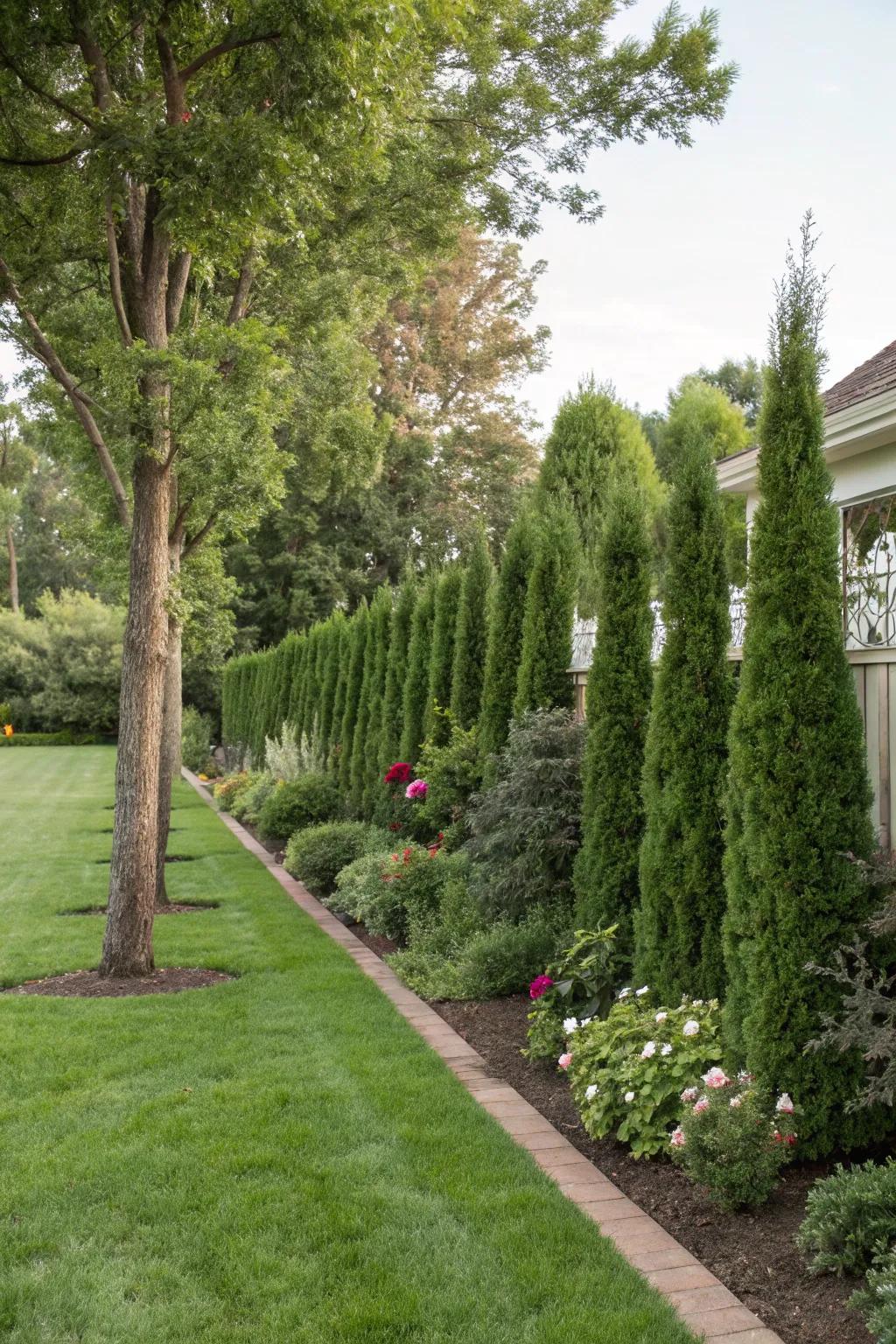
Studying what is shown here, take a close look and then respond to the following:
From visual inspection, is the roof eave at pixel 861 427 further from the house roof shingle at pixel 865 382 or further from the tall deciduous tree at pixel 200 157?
the tall deciduous tree at pixel 200 157

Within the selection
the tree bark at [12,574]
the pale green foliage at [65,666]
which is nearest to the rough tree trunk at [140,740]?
the pale green foliage at [65,666]

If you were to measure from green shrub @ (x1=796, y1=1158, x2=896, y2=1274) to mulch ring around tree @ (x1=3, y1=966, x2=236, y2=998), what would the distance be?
4.39 metres

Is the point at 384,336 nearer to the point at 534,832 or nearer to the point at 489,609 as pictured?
the point at 489,609

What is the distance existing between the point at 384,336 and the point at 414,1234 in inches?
1155

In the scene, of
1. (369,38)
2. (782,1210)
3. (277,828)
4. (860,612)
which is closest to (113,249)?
(369,38)

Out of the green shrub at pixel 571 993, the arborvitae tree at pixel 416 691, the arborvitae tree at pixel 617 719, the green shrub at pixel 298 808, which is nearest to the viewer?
the green shrub at pixel 571 993

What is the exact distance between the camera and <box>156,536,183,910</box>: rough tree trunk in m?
9.63

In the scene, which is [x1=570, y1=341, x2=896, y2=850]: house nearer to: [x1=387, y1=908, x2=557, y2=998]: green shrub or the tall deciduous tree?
[x1=387, y1=908, x2=557, y2=998]: green shrub

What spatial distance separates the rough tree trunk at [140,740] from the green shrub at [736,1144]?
14.2 feet

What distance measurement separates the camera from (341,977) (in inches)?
272

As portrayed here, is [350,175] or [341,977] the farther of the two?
[350,175]

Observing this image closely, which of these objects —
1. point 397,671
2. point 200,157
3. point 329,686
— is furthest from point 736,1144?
point 329,686

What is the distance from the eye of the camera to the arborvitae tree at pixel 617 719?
6.17 meters

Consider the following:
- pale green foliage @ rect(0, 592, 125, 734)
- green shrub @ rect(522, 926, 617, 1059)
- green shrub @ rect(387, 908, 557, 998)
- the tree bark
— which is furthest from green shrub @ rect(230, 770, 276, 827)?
the tree bark
